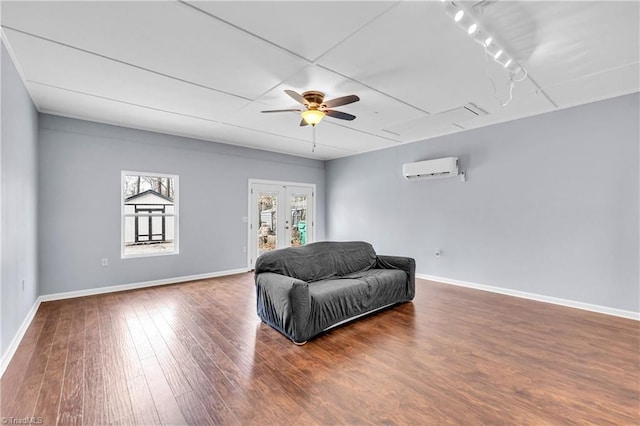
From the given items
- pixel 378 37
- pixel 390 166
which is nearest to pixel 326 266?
pixel 378 37

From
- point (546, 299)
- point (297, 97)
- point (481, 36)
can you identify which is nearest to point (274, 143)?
point (297, 97)

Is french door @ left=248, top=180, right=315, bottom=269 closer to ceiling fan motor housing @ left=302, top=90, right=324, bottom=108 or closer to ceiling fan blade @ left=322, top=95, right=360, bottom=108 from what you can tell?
ceiling fan motor housing @ left=302, top=90, right=324, bottom=108

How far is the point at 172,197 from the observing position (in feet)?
17.6

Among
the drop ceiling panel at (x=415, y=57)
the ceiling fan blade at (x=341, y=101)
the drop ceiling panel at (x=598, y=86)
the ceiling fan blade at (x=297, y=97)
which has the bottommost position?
the ceiling fan blade at (x=341, y=101)

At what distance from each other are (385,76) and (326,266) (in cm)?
233

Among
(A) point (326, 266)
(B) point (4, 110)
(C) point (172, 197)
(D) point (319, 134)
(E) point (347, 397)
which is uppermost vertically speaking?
(D) point (319, 134)

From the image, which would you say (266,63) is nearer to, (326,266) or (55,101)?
(326,266)

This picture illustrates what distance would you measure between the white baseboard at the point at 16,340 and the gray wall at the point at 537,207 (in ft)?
17.9

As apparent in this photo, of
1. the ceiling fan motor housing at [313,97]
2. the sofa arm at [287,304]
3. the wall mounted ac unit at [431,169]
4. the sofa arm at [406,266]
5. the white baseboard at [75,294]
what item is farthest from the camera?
the wall mounted ac unit at [431,169]

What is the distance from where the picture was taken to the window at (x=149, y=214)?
4898 mm

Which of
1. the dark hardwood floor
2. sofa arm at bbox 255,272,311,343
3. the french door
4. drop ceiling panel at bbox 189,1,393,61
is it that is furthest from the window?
drop ceiling panel at bbox 189,1,393,61

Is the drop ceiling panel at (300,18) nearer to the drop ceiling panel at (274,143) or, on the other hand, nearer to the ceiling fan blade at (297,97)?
the ceiling fan blade at (297,97)

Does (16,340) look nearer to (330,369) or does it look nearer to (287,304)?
(287,304)

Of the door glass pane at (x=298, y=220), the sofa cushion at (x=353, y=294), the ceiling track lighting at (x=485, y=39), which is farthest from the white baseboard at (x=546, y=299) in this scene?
the door glass pane at (x=298, y=220)
